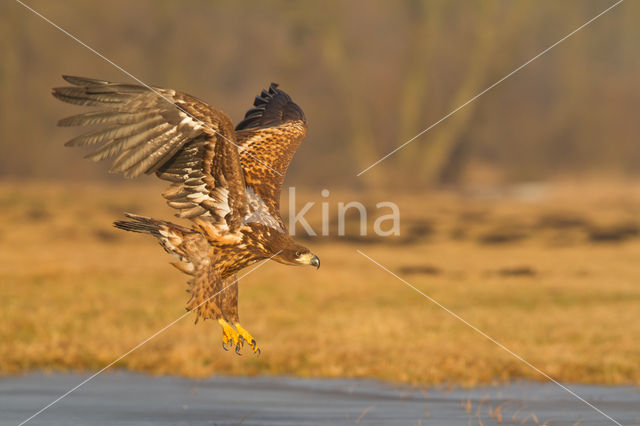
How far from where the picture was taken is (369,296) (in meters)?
18.6

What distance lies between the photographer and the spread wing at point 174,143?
8.39m

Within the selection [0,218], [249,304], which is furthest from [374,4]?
[249,304]

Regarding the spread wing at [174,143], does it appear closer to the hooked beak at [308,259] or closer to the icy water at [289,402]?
the hooked beak at [308,259]

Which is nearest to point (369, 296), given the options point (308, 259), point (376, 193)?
point (308, 259)

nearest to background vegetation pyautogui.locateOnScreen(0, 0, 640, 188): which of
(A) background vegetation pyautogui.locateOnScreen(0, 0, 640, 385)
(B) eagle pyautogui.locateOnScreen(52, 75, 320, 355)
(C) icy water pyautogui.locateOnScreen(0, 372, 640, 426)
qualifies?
(A) background vegetation pyautogui.locateOnScreen(0, 0, 640, 385)

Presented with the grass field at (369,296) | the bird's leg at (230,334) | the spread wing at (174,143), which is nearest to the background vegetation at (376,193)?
the grass field at (369,296)

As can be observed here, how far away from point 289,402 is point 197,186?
87.8 inches

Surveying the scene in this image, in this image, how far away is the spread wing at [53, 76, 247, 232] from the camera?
8.39 meters

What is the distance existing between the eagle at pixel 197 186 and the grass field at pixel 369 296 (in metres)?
2.52

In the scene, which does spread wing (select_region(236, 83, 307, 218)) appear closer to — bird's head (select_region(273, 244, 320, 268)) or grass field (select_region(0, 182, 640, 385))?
bird's head (select_region(273, 244, 320, 268))

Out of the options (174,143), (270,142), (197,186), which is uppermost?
(270,142)

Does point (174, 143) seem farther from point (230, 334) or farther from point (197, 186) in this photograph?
point (230, 334)

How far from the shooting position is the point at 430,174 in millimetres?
37094

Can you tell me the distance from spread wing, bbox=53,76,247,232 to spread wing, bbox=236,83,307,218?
0.55 m
